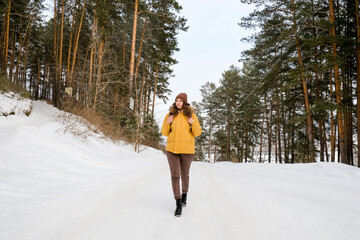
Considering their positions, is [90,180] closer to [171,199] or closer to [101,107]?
[171,199]

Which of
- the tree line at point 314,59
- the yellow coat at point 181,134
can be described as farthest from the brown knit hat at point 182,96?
the tree line at point 314,59

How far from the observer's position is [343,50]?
10.0 m

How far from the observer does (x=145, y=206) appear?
282cm

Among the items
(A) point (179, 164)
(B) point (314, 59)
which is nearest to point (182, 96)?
(A) point (179, 164)

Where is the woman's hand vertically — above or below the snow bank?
below

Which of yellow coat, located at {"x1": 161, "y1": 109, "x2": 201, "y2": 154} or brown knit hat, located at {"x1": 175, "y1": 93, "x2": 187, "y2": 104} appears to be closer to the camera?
yellow coat, located at {"x1": 161, "y1": 109, "x2": 201, "y2": 154}

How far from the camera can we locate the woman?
9.39 feet

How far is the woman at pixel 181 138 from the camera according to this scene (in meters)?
2.86

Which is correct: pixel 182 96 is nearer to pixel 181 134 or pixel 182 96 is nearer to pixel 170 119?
pixel 170 119

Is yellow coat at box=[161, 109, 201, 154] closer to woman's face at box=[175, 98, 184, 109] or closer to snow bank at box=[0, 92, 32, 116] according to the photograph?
woman's face at box=[175, 98, 184, 109]

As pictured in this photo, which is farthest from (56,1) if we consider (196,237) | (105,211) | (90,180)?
(196,237)

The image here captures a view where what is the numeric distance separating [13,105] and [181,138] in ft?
31.3

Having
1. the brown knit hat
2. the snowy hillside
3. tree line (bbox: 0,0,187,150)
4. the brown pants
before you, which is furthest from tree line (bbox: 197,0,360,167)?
the brown pants

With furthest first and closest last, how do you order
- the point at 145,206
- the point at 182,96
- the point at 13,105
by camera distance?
the point at 13,105, the point at 182,96, the point at 145,206
